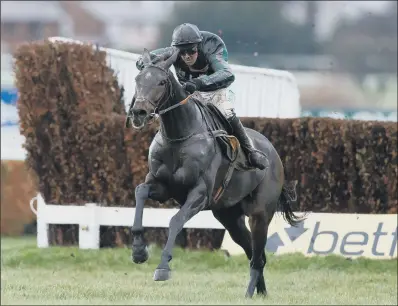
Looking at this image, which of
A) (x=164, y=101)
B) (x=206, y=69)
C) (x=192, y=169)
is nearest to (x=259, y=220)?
(x=192, y=169)

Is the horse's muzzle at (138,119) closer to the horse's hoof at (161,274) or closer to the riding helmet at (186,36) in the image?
the riding helmet at (186,36)

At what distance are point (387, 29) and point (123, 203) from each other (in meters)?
5.73

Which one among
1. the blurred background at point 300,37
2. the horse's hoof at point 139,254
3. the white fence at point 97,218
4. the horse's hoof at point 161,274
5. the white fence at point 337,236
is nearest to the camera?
the horse's hoof at point 161,274

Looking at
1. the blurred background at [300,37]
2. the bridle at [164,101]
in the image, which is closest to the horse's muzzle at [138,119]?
the bridle at [164,101]

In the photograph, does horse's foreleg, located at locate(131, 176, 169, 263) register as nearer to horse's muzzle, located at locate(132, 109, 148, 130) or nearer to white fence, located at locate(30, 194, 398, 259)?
horse's muzzle, located at locate(132, 109, 148, 130)

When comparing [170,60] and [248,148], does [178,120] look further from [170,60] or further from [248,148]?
[248,148]

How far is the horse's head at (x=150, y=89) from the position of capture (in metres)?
8.09

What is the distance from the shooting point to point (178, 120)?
880cm

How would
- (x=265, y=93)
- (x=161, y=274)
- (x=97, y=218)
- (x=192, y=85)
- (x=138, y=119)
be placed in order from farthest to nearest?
(x=265, y=93) < (x=97, y=218) < (x=192, y=85) < (x=161, y=274) < (x=138, y=119)

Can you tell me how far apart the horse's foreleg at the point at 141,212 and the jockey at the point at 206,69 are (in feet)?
2.57

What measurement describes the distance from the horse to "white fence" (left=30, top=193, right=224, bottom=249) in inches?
123

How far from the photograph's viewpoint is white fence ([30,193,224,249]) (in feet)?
43.4

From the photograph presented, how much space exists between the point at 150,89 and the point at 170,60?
336 millimetres

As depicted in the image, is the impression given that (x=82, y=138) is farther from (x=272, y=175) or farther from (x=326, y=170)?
(x=272, y=175)
